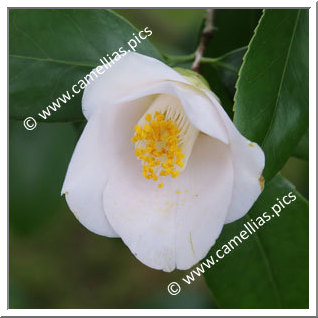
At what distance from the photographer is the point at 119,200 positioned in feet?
3.29

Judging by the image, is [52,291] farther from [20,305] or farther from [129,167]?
[129,167]

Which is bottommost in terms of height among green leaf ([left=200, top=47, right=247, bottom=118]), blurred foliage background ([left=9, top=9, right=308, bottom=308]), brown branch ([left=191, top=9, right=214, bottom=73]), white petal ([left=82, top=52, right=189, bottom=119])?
blurred foliage background ([left=9, top=9, right=308, bottom=308])

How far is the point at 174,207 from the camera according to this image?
1002 mm

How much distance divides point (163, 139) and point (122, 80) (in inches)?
6.4

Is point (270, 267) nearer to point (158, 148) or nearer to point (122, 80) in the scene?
point (158, 148)

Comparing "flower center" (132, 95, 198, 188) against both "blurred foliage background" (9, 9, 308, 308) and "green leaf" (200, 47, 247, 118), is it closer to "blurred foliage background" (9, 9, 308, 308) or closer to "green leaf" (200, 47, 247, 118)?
"green leaf" (200, 47, 247, 118)

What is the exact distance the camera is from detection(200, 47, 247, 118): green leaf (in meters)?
1.17

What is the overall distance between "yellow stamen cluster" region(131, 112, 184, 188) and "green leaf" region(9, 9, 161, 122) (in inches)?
8.0

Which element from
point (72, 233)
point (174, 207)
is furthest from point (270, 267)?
point (72, 233)

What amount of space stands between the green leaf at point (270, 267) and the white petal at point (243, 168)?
1.05 ft

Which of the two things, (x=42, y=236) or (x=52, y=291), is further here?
(x=52, y=291)

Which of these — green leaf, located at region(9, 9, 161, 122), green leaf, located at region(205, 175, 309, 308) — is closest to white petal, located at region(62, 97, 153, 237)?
green leaf, located at region(9, 9, 161, 122)

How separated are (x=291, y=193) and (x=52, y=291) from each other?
141cm

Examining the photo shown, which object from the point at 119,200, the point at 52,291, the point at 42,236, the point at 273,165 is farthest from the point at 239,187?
the point at 52,291
